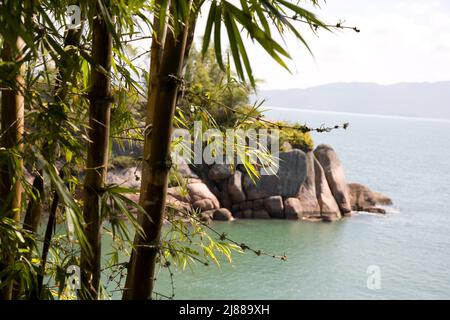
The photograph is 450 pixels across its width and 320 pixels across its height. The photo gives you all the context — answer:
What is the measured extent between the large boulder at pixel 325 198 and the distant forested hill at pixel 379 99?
112 metres

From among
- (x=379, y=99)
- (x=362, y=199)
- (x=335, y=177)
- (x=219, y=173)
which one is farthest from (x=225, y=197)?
(x=379, y=99)

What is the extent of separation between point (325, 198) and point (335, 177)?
58 centimetres

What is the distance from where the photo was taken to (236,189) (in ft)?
37.5

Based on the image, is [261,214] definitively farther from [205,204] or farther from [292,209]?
[205,204]

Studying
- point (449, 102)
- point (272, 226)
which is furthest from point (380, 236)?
point (449, 102)

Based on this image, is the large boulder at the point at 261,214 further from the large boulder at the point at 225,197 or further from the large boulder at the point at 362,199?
the large boulder at the point at 362,199

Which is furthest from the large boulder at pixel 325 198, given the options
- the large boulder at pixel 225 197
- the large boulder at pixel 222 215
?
the large boulder at pixel 222 215

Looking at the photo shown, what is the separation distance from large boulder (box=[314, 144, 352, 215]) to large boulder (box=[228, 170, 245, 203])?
2112 mm

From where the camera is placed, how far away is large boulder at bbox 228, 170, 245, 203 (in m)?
11.4

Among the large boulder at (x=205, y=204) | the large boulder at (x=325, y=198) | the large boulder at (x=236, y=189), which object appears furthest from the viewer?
the large boulder at (x=325, y=198)

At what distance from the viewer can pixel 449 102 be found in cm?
12238

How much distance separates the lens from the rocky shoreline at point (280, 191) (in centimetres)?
1118

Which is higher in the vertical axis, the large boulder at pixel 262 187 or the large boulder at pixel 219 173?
the large boulder at pixel 219 173
